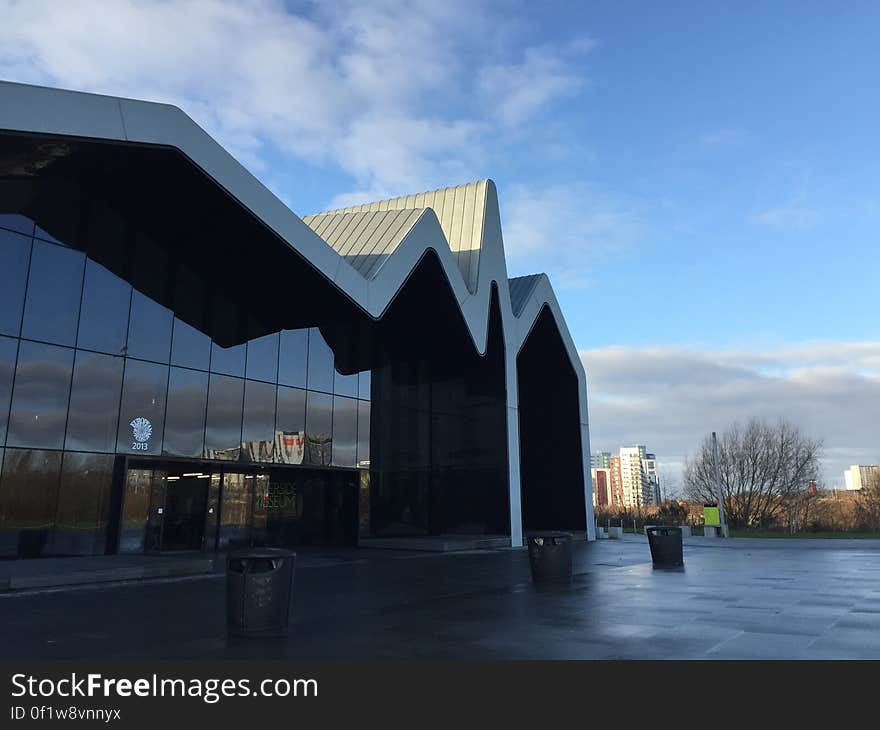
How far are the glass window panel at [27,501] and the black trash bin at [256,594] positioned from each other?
11.3 meters

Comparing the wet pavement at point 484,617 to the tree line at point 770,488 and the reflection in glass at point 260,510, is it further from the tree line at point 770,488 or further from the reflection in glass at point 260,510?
the tree line at point 770,488

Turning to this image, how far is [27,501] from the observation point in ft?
54.1

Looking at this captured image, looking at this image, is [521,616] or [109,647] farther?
[521,616]

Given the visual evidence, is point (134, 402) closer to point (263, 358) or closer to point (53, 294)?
point (53, 294)

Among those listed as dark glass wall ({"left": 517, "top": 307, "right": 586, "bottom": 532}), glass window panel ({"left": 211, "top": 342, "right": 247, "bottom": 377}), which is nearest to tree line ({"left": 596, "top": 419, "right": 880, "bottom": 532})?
dark glass wall ({"left": 517, "top": 307, "right": 586, "bottom": 532})

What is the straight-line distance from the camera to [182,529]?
830 inches

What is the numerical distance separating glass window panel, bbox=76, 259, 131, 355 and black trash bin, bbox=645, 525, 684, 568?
16.6 m

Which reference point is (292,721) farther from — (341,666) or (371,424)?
(371,424)

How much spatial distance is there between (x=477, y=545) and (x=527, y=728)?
68.9ft

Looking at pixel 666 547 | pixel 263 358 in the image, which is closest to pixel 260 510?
pixel 263 358

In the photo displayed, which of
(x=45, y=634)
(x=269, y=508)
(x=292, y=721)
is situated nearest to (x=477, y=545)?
(x=269, y=508)

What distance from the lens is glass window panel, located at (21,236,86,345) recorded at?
1720 centimetres

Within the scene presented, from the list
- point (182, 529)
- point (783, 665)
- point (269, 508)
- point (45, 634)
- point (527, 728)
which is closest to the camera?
point (527, 728)

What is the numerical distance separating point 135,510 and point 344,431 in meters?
8.47
